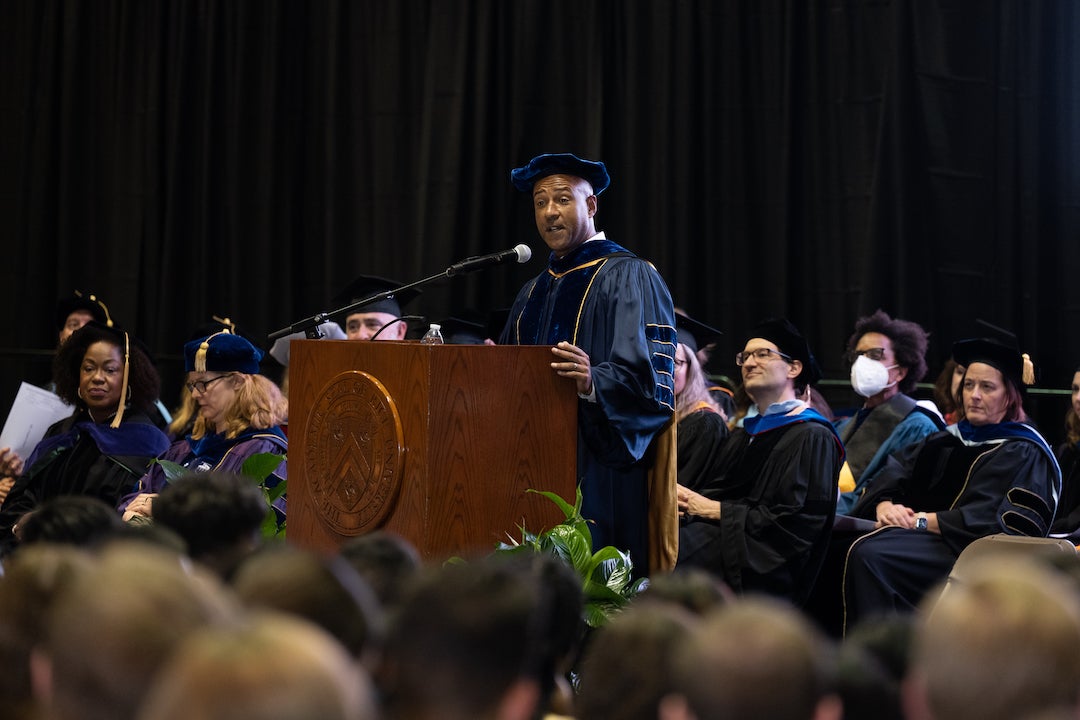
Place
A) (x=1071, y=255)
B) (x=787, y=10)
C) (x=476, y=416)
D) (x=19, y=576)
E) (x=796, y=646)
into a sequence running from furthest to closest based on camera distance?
1. (x=787, y=10)
2. (x=1071, y=255)
3. (x=476, y=416)
4. (x=19, y=576)
5. (x=796, y=646)

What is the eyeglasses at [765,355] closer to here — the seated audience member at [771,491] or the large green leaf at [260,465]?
the seated audience member at [771,491]

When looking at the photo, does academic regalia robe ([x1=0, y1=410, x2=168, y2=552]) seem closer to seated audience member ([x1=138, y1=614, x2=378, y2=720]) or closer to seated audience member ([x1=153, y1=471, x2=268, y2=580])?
seated audience member ([x1=153, y1=471, x2=268, y2=580])

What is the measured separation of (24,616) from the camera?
4.80ft

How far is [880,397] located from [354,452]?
360 cm

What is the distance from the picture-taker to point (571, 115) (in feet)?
24.8

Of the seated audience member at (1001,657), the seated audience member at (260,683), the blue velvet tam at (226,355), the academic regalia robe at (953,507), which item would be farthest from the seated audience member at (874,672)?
the blue velvet tam at (226,355)

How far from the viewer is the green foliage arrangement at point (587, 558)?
3.31m

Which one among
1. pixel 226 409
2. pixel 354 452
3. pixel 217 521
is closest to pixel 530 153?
pixel 226 409

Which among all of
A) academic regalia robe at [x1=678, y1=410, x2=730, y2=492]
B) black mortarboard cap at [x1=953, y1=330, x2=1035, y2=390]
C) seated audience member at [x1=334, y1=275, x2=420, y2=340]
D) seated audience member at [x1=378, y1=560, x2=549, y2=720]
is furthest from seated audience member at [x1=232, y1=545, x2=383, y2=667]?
seated audience member at [x1=334, y1=275, x2=420, y2=340]

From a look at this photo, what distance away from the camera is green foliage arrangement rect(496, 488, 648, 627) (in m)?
3.31

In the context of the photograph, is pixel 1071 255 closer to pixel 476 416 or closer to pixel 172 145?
pixel 476 416

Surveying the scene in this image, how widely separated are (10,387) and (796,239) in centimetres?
507

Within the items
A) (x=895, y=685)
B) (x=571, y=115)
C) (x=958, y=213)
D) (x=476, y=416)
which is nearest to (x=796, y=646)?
(x=895, y=685)

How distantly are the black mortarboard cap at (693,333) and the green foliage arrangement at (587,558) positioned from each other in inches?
104
